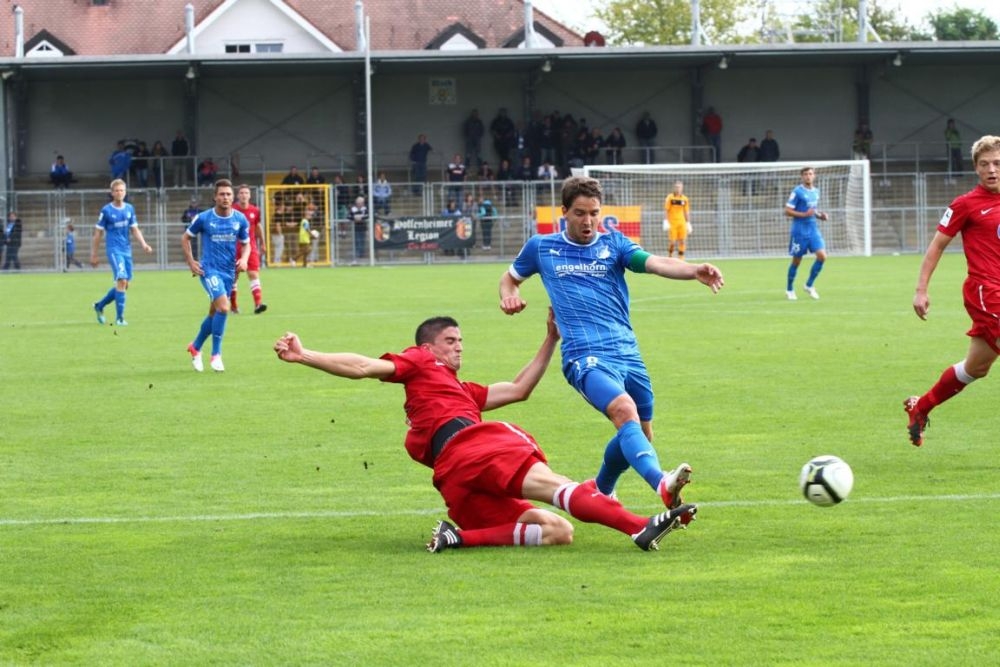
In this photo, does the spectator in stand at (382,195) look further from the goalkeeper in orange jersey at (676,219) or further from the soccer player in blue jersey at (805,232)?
the soccer player in blue jersey at (805,232)

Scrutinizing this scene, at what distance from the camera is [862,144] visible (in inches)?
2105

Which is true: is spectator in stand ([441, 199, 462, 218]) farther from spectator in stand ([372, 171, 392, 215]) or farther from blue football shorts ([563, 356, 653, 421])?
blue football shorts ([563, 356, 653, 421])

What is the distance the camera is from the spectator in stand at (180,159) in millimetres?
51875

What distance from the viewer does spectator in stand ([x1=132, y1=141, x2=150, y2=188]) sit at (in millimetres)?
51125

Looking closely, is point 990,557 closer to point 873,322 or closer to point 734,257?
point 873,322

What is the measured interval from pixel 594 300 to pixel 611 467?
897 mm

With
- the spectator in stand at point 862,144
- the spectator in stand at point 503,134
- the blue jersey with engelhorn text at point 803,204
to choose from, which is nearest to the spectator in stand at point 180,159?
the spectator in stand at point 503,134

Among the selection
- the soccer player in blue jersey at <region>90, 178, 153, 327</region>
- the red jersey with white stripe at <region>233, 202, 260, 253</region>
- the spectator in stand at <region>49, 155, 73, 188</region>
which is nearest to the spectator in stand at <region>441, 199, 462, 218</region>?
the spectator in stand at <region>49, 155, 73, 188</region>

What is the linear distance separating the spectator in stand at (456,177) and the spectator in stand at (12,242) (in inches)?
504

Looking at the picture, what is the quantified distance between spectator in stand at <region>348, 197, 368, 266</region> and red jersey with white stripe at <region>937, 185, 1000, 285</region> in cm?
3716

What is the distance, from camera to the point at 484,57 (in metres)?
51.1

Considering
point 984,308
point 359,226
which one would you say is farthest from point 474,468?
point 359,226

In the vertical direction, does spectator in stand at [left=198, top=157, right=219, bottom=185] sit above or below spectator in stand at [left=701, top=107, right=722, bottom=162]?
below

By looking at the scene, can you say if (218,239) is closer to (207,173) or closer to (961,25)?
(207,173)
